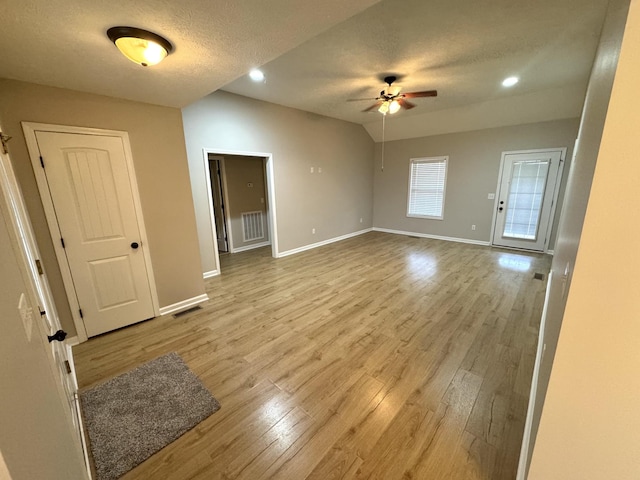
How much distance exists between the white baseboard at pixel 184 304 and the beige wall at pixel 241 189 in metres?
2.42

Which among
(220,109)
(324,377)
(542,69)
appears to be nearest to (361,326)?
(324,377)

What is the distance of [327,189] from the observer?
5.88m

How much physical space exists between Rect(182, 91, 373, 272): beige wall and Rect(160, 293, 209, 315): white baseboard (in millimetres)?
915

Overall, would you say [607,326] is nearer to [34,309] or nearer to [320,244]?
[34,309]

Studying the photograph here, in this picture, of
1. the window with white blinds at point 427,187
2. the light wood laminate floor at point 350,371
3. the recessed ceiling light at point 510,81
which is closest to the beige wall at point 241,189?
the light wood laminate floor at point 350,371

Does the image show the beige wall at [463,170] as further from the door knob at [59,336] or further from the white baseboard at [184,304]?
the door knob at [59,336]

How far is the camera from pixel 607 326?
2.57 ft

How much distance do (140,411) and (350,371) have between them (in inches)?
60.8

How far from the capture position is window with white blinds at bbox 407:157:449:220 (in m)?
6.24

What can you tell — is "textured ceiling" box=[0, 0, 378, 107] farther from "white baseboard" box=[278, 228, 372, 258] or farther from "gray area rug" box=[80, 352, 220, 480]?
"white baseboard" box=[278, 228, 372, 258]

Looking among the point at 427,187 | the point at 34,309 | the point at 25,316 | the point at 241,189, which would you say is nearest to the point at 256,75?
the point at 241,189

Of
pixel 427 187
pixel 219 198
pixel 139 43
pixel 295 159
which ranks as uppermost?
pixel 139 43

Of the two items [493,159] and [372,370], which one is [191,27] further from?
[493,159]

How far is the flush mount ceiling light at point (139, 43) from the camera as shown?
1478 mm
